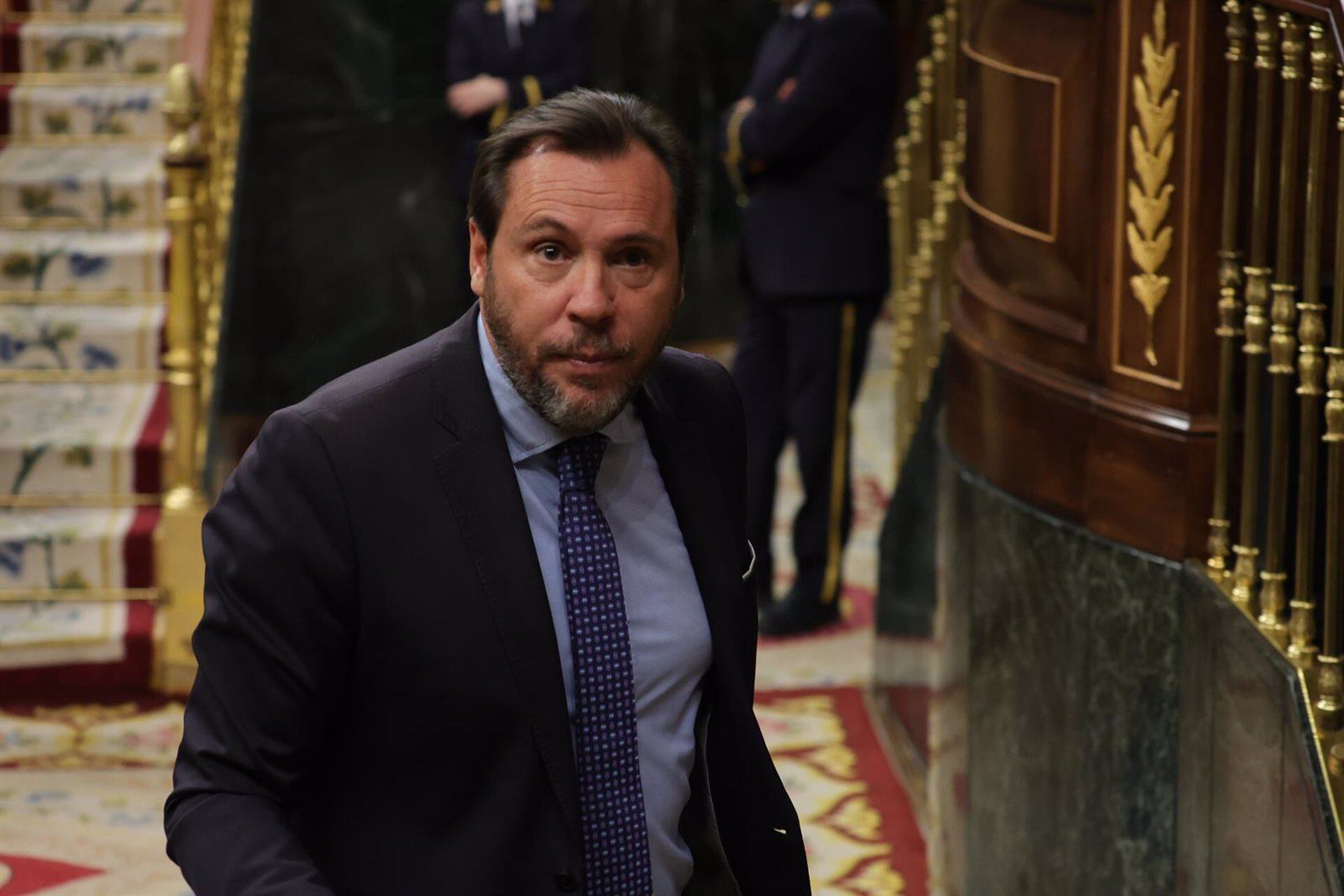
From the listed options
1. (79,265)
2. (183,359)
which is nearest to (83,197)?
(79,265)

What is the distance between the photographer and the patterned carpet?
411 centimetres

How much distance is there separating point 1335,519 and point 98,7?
19.1 feet

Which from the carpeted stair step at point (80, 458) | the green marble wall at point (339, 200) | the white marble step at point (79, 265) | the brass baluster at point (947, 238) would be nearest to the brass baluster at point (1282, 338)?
the brass baluster at point (947, 238)

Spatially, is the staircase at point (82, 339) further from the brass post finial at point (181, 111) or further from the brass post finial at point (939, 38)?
the brass post finial at point (939, 38)

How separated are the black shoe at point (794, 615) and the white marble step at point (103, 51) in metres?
3.03

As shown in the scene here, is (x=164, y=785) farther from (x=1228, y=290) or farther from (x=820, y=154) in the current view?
(x=1228, y=290)

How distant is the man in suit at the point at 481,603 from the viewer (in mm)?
1877

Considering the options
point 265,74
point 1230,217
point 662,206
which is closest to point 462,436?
point 662,206

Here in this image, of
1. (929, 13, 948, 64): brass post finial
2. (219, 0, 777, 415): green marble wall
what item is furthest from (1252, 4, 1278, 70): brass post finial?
(219, 0, 777, 415): green marble wall

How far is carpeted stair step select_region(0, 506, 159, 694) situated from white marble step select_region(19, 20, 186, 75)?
2189 millimetres

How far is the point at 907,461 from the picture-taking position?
4742 millimetres

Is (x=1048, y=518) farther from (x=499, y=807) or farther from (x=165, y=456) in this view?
(x=165, y=456)

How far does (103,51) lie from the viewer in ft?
23.3

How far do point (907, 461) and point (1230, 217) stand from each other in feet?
6.09
